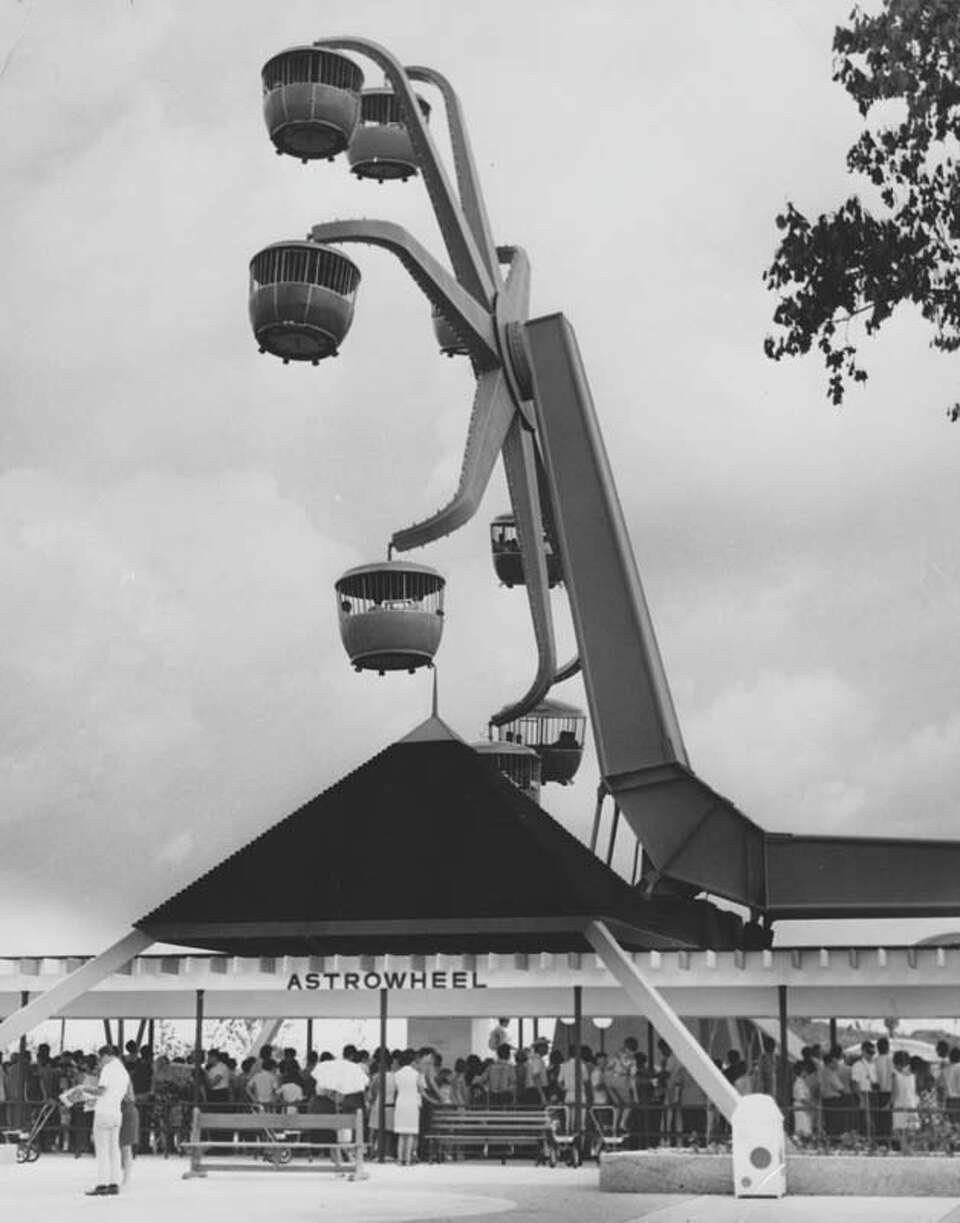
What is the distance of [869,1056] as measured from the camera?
3028 cm

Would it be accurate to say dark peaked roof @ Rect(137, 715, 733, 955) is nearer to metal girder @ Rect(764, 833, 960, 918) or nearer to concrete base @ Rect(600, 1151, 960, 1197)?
metal girder @ Rect(764, 833, 960, 918)

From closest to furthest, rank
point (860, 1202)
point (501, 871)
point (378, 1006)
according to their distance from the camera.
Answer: point (860, 1202)
point (501, 871)
point (378, 1006)

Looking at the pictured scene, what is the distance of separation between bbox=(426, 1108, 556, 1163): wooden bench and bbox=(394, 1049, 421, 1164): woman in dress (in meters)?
0.40

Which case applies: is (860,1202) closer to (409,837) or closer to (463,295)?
(409,837)

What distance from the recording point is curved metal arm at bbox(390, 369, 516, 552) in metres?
29.0

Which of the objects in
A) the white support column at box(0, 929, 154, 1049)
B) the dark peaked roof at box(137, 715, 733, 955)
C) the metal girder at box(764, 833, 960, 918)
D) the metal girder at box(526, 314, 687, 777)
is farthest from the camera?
the metal girder at box(764, 833, 960, 918)

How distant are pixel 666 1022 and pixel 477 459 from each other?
8901 mm

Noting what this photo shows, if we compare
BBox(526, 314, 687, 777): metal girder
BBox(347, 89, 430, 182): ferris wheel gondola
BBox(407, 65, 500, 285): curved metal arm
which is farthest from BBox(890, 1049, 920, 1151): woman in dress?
BBox(347, 89, 430, 182): ferris wheel gondola

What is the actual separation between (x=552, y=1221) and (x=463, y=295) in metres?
15.3

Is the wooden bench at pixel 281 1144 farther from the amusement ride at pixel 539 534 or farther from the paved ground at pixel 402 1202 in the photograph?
the amusement ride at pixel 539 534

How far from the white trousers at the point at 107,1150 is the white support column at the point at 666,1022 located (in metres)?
6.94

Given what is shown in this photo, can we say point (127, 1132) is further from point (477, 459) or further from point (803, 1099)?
point (477, 459)

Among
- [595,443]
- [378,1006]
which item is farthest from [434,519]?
[378,1006]

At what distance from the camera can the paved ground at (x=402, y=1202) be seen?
19.9m
